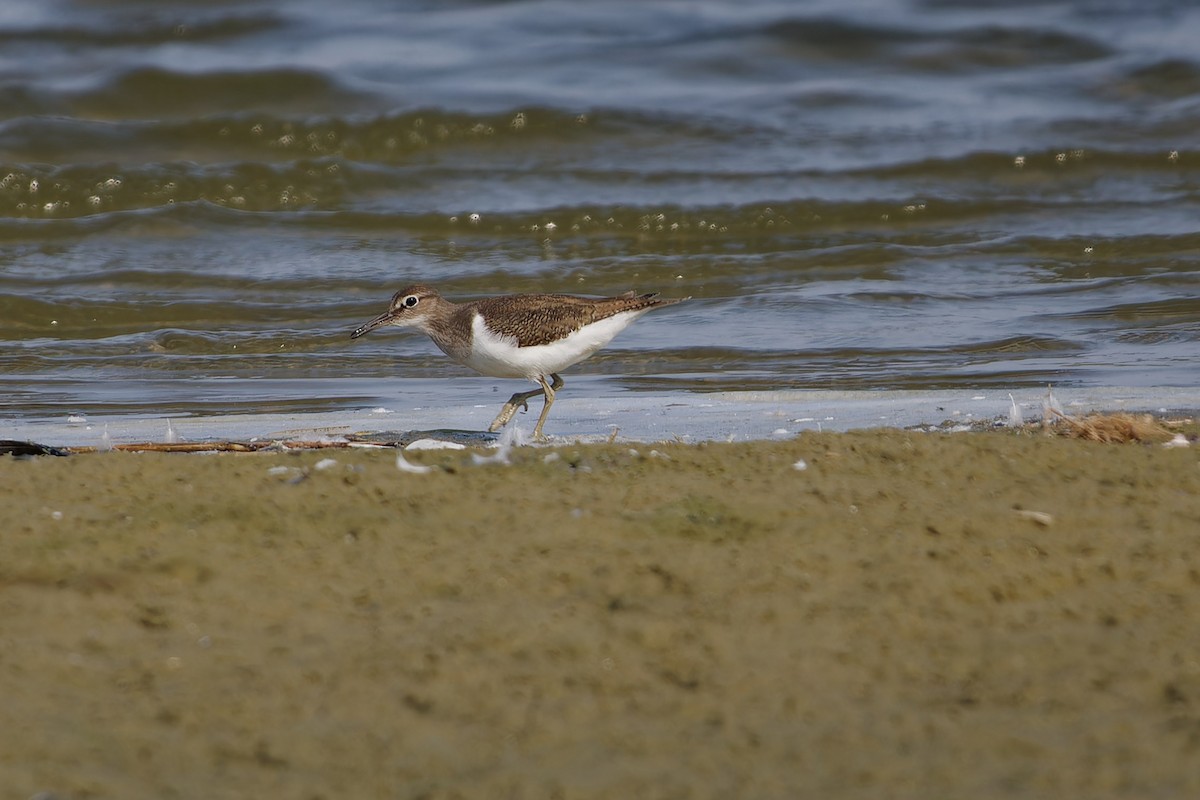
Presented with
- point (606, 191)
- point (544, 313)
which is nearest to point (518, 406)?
point (544, 313)

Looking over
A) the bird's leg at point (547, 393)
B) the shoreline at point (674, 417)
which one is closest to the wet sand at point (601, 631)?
the shoreline at point (674, 417)

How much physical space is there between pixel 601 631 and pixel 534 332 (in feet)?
13.5

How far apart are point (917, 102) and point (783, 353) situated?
9.67 meters

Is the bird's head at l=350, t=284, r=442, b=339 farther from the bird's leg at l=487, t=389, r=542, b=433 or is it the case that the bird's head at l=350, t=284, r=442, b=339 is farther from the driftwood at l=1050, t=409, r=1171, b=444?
the driftwood at l=1050, t=409, r=1171, b=444

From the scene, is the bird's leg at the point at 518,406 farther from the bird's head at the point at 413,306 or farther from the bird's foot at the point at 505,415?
the bird's head at the point at 413,306

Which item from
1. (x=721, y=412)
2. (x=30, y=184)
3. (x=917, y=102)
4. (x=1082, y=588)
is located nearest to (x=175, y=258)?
(x=30, y=184)

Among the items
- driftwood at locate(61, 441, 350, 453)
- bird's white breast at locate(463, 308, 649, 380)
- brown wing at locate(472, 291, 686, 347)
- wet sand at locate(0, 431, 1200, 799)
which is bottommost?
wet sand at locate(0, 431, 1200, 799)

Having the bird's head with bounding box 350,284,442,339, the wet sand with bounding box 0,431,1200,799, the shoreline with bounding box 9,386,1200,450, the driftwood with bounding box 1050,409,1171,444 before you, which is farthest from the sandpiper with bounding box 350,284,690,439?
the wet sand with bounding box 0,431,1200,799

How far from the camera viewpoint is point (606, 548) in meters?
3.01

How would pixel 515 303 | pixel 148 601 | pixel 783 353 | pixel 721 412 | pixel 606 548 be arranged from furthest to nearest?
pixel 783 353 → pixel 515 303 → pixel 721 412 → pixel 606 548 → pixel 148 601

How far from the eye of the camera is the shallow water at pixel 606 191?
8.70 meters

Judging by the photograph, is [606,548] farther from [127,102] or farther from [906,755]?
[127,102]

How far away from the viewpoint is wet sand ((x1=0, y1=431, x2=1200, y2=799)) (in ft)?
7.08

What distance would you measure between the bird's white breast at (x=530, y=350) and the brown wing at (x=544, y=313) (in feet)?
0.09
